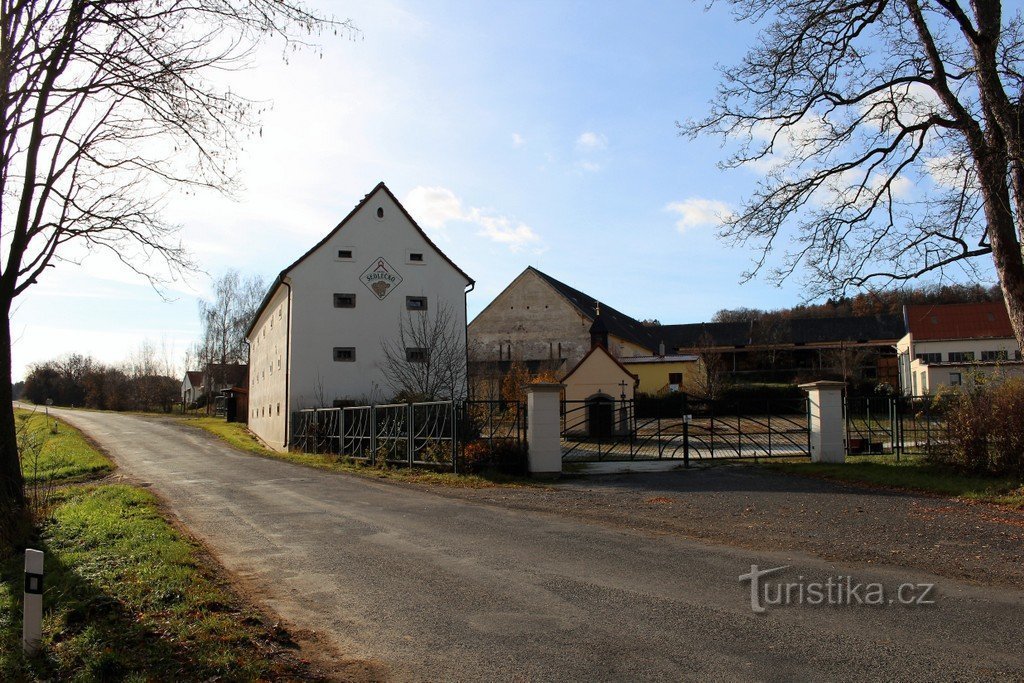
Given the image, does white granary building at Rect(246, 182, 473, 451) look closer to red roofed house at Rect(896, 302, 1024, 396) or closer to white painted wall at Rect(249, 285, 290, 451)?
white painted wall at Rect(249, 285, 290, 451)

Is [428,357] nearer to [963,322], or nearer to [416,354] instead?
[416,354]

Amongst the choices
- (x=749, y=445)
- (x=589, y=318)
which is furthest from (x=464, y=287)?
(x=589, y=318)

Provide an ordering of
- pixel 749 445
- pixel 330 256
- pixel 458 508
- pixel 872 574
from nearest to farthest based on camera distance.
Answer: pixel 872 574 < pixel 458 508 < pixel 749 445 < pixel 330 256

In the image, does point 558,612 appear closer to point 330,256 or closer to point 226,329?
point 330,256

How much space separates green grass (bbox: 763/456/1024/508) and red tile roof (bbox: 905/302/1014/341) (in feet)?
125

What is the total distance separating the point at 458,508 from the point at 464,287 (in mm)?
22766

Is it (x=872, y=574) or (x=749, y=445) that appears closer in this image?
(x=872, y=574)

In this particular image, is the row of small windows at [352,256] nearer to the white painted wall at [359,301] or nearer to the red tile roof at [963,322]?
the white painted wall at [359,301]

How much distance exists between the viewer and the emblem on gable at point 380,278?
32969 millimetres

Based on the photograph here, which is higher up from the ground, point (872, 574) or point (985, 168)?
point (985, 168)

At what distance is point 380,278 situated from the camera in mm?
33125

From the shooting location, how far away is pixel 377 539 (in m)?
9.77

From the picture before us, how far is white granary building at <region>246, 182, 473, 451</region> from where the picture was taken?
3158cm

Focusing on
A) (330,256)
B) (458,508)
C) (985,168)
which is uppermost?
(330,256)
